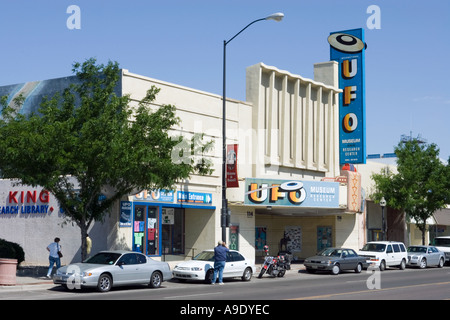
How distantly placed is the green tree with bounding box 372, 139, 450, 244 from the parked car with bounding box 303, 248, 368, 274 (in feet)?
43.0

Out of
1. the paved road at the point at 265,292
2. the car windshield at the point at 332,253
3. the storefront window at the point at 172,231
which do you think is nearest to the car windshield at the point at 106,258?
the paved road at the point at 265,292

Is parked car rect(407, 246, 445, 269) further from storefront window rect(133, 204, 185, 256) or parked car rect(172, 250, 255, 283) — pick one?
parked car rect(172, 250, 255, 283)

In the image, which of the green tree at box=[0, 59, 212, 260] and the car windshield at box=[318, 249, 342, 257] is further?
the car windshield at box=[318, 249, 342, 257]

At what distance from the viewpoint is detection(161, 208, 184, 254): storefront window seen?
31766mm

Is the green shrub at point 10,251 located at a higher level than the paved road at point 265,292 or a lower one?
higher

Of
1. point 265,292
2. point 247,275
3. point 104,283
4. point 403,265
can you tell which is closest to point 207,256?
point 247,275

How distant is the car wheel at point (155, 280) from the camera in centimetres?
2270

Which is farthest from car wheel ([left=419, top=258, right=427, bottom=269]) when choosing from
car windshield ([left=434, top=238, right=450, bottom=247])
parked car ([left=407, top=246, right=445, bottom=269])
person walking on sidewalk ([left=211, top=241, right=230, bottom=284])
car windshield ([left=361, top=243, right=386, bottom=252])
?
person walking on sidewalk ([left=211, top=241, right=230, bottom=284])

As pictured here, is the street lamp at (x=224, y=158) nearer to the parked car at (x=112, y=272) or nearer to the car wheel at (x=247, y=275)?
the car wheel at (x=247, y=275)

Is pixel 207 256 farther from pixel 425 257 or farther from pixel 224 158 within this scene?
pixel 425 257

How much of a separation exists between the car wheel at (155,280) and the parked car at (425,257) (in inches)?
812

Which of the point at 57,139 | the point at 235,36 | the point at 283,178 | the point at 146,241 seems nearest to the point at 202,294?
the point at 57,139

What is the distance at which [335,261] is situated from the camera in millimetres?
31266

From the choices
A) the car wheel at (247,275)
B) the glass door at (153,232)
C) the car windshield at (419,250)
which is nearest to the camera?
the car wheel at (247,275)
